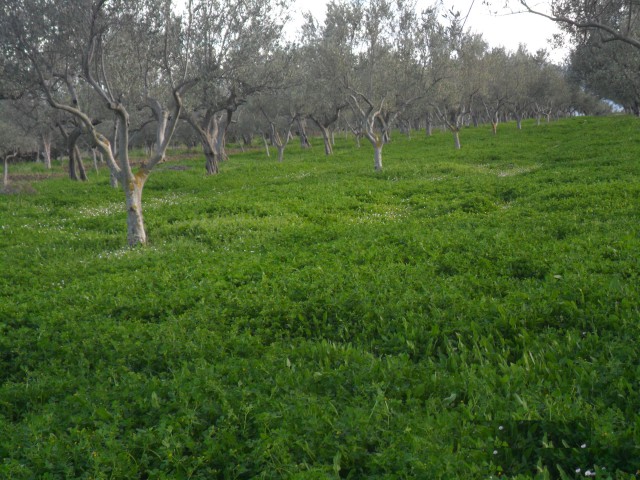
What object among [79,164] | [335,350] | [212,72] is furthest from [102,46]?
[79,164]

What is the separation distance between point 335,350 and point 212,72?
12.2 meters

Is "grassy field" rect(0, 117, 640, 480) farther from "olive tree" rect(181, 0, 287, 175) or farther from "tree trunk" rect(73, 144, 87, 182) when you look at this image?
"tree trunk" rect(73, 144, 87, 182)

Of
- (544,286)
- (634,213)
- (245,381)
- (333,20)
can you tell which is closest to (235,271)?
(245,381)

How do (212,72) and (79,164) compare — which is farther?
(79,164)

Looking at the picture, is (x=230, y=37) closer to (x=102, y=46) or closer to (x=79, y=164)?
(x=102, y=46)

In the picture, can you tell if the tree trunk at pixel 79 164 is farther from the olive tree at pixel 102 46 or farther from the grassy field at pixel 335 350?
the grassy field at pixel 335 350

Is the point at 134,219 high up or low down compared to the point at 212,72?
down

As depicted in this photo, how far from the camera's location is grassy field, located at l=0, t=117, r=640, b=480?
4254 millimetres

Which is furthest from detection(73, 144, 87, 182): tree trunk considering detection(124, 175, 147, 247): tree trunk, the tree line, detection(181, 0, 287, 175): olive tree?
detection(124, 175, 147, 247): tree trunk

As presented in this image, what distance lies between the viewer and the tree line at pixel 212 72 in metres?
14.1

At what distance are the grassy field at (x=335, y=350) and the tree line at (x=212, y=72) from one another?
3.79 m

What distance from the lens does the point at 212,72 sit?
632 inches

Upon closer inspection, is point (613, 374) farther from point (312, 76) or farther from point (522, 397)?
point (312, 76)

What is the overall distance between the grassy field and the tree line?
379 cm
